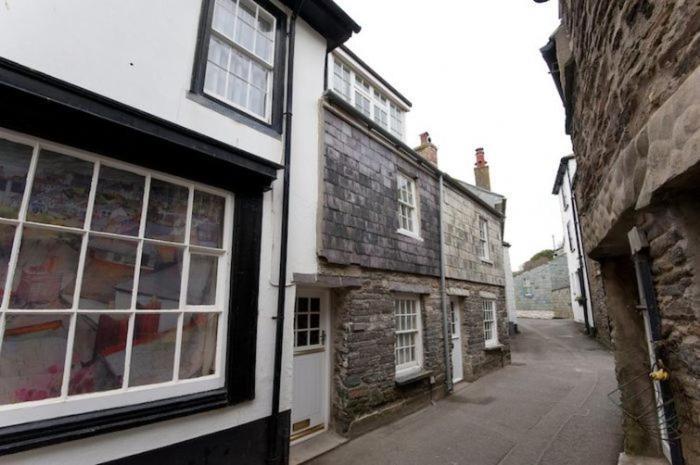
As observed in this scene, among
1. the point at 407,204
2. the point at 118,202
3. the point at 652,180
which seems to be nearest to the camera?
the point at 652,180

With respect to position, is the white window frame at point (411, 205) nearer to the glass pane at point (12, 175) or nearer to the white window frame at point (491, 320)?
the white window frame at point (491, 320)

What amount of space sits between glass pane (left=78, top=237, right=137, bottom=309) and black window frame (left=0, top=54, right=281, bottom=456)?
0.87 meters

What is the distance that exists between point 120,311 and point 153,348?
505 millimetres

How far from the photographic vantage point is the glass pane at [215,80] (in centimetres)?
447

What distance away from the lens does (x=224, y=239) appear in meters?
4.11

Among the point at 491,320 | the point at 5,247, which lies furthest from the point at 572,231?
the point at 5,247

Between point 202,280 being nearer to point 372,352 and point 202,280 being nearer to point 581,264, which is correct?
point 372,352

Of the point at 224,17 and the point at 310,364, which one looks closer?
the point at 224,17

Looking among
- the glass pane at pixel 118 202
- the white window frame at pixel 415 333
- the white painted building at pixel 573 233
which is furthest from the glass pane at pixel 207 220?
the white painted building at pixel 573 233

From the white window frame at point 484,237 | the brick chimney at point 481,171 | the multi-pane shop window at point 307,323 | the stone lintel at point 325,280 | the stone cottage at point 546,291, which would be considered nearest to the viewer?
the stone lintel at point 325,280

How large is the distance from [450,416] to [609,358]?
9.52 meters

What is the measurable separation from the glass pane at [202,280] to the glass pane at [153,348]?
0.31 m

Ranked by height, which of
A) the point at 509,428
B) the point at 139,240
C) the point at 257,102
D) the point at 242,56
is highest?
the point at 242,56

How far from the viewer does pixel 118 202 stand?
134 inches
